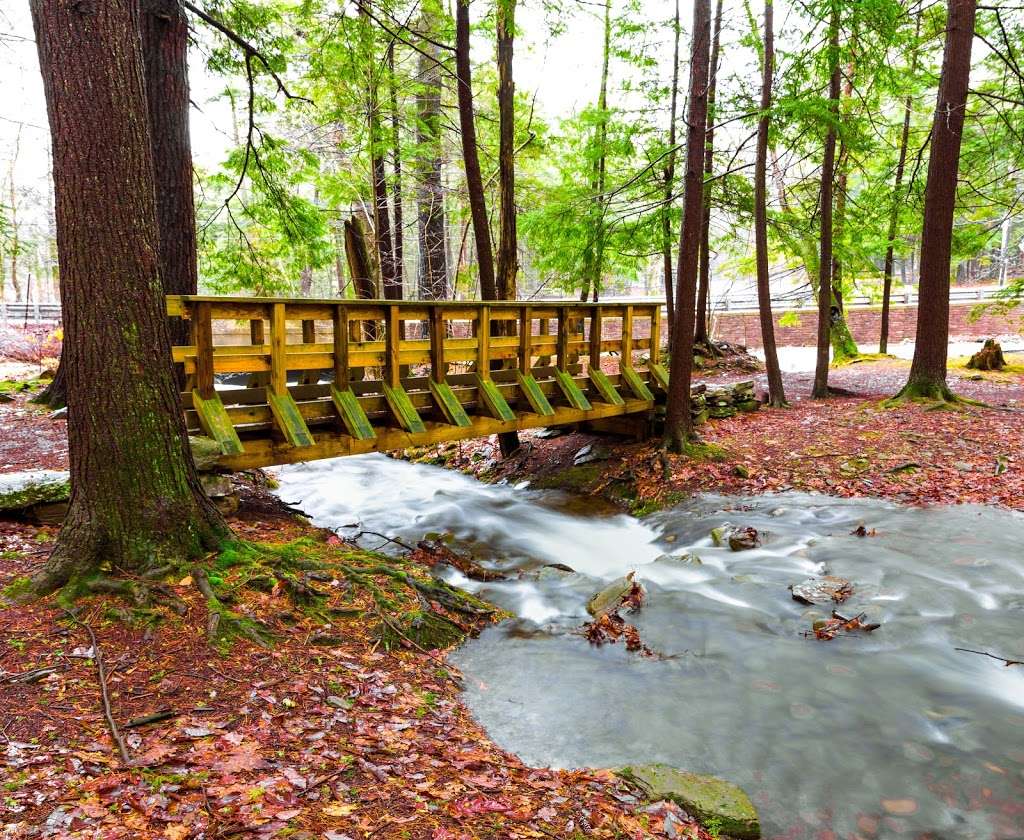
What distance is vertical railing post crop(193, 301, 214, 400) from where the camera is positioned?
626cm

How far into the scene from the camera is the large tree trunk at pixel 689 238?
9742 millimetres

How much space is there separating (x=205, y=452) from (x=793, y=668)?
5.35 m

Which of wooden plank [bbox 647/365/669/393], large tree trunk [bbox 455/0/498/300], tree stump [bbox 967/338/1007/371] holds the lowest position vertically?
wooden plank [bbox 647/365/669/393]

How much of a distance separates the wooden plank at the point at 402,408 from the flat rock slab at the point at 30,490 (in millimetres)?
3249

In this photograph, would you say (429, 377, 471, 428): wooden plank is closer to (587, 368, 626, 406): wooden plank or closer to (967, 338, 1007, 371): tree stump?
(587, 368, 626, 406): wooden plank

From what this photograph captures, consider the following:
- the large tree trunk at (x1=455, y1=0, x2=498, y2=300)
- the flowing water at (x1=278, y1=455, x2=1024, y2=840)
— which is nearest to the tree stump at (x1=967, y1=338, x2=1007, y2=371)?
the flowing water at (x1=278, y1=455, x2=1024, y2=840)

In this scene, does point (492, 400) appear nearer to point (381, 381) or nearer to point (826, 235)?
point (381, 381)

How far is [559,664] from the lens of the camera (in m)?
5.29

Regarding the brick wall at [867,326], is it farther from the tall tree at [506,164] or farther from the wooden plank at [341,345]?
the wooden plank at [341,345]

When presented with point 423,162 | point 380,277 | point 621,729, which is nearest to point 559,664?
point 621,729

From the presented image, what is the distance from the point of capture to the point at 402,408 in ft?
25.9

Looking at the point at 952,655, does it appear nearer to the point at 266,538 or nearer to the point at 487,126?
the point at 266,538

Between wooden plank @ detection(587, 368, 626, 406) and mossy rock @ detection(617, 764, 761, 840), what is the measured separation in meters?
7.01

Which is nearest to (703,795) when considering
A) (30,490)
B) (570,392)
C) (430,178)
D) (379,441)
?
(379,441)
